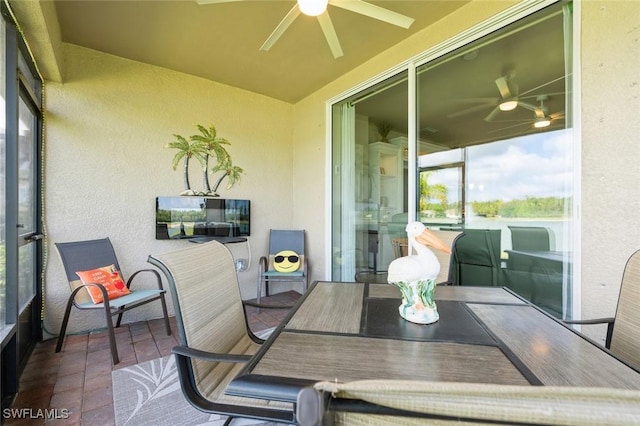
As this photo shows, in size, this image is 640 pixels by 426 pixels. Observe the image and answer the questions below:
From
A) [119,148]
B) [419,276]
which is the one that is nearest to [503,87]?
[419,276]

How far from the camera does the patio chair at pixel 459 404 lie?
33cm

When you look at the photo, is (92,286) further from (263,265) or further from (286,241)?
(286,241)

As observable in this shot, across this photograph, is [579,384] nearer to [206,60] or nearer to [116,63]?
[206,60]

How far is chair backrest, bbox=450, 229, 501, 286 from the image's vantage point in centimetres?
280

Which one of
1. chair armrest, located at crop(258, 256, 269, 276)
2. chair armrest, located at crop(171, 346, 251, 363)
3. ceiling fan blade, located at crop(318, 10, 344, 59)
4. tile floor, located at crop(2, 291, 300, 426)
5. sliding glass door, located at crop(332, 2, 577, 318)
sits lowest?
tile floor, located at crop(2, 291, 300, 426)

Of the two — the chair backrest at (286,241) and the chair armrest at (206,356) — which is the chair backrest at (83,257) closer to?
the chair backrest at (286,241)

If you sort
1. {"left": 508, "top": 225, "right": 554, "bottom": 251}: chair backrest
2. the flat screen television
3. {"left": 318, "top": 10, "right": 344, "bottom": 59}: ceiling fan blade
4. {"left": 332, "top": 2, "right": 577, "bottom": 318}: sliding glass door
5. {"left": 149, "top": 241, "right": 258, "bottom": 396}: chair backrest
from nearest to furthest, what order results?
1. {"left": 149, "top": 241, "right": 258, "bottom": 396}: chair backrest
2. {"left": 318, "top": 10, "right": 344, "bottom": 59}: ceiling fan blade
3. {"left": 332, "top": 2, "right": 577, "bottom": 318}: sliding glass door
4. {"left": 508, "top": 225, "right": 554, "bottom": 251}: chair backrest
5. the flat screen television

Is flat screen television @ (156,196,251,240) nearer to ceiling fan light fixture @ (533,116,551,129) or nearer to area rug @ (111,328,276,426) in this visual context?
area rug @ (111,328,276,426)

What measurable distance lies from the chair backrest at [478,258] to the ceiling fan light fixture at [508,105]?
1.23m

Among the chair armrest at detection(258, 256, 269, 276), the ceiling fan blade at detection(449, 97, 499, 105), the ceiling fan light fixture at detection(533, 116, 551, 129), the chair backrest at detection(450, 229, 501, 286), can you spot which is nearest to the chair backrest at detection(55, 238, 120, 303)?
the chair armrest at detection(258, 256, 269, 276)

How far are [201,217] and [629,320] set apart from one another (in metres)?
3.44

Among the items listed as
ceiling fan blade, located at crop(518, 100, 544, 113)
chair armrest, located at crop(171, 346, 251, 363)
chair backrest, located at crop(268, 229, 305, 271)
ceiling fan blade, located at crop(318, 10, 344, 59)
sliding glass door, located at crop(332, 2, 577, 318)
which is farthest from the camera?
chair backrest, located at crop(268, 229, 305, 271)

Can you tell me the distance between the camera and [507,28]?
207cm

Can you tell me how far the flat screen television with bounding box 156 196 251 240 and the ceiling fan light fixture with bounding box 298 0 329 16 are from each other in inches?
90.1
